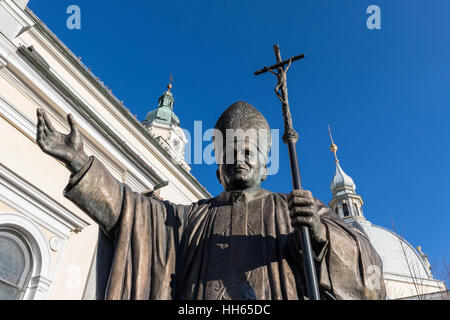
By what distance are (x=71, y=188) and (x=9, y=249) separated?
23.8ft

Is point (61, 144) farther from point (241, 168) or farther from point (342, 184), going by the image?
point (342, 184)

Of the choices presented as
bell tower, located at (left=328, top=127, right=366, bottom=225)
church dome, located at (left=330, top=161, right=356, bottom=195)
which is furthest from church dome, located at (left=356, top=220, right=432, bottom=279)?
church dome, located at (left=330, top=161, right=356, bottom=195)

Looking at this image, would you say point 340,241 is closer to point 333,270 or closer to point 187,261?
point 333,270

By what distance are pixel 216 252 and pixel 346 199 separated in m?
47.2

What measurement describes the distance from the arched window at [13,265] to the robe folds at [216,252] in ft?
22.8

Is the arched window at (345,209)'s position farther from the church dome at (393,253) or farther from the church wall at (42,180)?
the church wall at (42,180)

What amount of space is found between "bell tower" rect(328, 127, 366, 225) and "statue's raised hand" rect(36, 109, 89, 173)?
45.4 m

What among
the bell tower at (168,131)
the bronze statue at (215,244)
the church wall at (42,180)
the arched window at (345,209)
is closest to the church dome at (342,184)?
the arched window at (345,209)

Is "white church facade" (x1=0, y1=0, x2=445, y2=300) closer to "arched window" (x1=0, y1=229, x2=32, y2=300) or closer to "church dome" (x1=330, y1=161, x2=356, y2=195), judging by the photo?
"arched window" (x1=0, y1=229, x2=32, y2=300)

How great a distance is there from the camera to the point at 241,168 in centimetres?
262

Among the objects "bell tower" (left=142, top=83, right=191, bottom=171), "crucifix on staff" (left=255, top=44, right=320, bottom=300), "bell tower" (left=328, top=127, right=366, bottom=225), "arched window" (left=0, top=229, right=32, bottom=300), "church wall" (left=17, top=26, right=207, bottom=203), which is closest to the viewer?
"crucifix on staff" (left=255, top=44, right=320, bottom=300)

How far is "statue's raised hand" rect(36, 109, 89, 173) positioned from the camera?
1991 mm

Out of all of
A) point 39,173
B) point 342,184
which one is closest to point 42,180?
point 39,173

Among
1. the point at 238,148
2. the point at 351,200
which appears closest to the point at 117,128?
the point at 238,148
